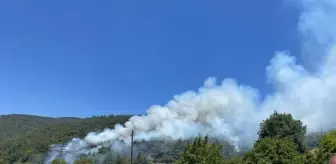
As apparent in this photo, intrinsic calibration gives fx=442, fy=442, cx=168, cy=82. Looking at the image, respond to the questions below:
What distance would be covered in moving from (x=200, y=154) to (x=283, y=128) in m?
46.6

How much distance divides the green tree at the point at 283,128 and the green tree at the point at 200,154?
4188 cm

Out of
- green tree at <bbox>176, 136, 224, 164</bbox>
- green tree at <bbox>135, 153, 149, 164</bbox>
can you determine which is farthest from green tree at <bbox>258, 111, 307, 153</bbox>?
green tree at <bbox>135, 153, 149, 164</bbox>

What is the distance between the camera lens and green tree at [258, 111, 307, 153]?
3573 inches

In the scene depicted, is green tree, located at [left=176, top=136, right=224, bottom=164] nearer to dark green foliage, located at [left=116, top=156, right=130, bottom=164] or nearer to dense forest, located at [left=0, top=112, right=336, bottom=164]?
dense forest, located at [left=0, top=112, right=336, bottom=164]

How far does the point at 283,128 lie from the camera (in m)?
91.2

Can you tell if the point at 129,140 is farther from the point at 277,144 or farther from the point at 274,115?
the point at 277,144

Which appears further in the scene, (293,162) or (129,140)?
(129,140)

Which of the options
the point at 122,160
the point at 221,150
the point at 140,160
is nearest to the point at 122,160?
the point at 122,160

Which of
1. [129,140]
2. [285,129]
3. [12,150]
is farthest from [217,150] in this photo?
[12,150]

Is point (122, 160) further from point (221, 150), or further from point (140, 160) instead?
point (221, 150)

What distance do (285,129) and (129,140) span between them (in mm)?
72103

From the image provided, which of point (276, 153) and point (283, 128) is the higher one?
point (283, 128)

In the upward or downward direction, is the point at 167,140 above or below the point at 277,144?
above

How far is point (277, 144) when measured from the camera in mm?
51688
